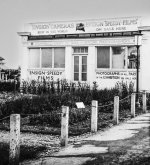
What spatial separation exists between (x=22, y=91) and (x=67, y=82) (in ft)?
9.90

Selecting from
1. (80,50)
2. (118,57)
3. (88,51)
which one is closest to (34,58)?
(80,50)

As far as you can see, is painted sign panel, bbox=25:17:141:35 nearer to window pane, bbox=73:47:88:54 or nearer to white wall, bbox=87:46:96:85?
window pane, bbox=73:47:88:54

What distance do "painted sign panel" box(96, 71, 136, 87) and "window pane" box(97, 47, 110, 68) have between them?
58 centimetres

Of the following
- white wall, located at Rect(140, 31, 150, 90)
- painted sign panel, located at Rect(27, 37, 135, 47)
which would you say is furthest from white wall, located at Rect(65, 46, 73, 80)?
white wall, located at Rect(140, 31, 150, 90)

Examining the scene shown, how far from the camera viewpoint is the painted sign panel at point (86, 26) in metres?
23.2

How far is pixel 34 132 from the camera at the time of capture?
10.0 metres

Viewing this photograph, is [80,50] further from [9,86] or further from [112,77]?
[9,86]

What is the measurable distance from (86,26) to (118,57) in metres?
2.91

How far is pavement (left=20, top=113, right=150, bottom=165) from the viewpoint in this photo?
6.59m

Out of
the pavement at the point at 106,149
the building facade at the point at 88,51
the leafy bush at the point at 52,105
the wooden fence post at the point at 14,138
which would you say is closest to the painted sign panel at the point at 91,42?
the building facade at the point at 88,51

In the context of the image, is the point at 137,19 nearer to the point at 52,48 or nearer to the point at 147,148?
the point at 52,48

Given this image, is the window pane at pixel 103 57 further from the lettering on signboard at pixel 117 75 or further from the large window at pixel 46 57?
the large window at pixel 46 57

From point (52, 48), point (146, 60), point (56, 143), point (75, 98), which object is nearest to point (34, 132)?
point (56, 143)

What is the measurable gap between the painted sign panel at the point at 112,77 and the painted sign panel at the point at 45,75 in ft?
8.64
